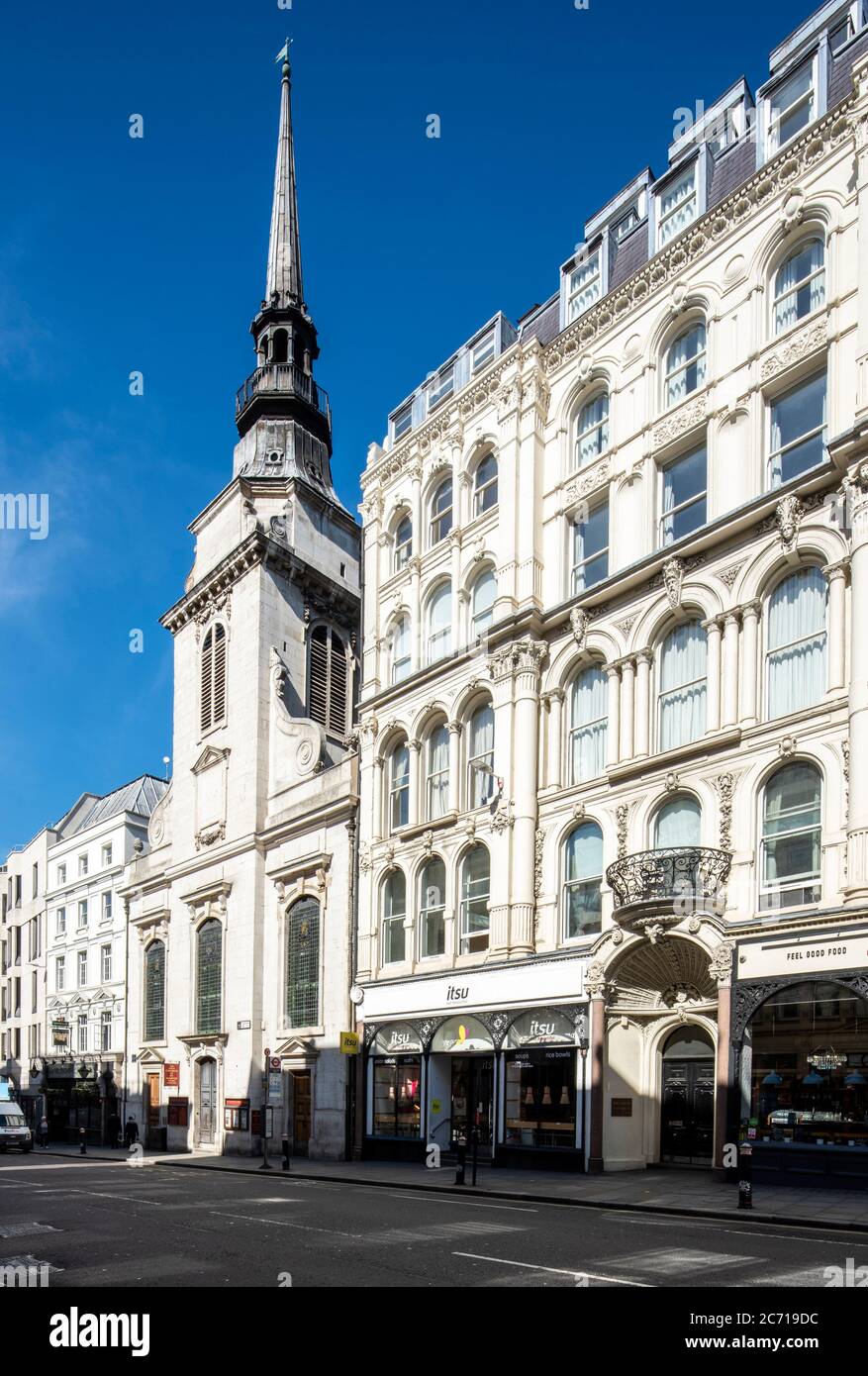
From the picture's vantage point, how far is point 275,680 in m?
43.2

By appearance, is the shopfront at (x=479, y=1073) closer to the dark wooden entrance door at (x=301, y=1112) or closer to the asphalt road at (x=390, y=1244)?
the dark wooden entrance door at (x=301, y=1112)

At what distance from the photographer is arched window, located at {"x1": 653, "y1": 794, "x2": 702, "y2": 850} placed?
83.0 ft

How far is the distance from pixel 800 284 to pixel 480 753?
1438 centimetres

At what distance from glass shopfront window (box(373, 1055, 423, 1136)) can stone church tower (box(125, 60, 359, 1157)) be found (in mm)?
1547

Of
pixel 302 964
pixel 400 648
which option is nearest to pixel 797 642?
pixel 400 648

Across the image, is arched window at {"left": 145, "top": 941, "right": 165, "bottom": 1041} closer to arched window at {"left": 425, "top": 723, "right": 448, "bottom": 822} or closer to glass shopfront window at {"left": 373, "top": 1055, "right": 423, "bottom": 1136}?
glass shopfront window at {"left": 373, "top": 1055, "right": 423, "bottom": 1136}

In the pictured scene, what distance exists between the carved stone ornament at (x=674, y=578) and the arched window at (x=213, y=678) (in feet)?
77.3

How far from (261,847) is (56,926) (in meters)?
27.7

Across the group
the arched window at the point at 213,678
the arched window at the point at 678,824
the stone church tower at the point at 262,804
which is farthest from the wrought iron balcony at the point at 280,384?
the arched window at the point at 678,824

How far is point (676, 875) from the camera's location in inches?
956

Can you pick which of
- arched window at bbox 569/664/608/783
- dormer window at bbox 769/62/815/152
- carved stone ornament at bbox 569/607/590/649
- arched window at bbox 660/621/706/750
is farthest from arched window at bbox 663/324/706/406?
arched window at bbox 569/664/608/783

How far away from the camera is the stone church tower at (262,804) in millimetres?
37781
